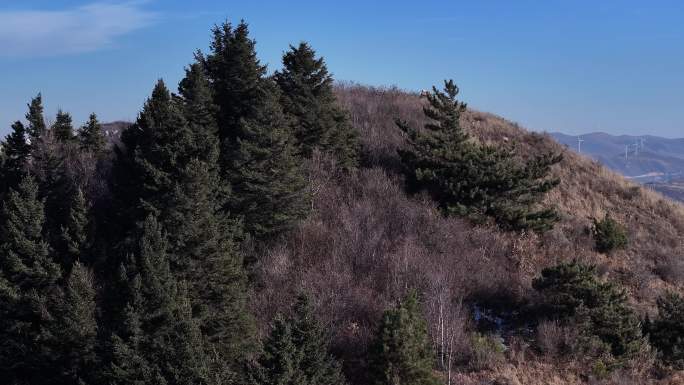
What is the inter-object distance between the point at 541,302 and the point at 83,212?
1554 cm

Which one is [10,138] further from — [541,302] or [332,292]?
[541,302]

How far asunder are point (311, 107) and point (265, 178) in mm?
5879

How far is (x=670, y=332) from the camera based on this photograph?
17.0 metres

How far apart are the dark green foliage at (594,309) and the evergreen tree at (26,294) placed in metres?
14.7

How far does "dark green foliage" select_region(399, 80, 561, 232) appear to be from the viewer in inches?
850

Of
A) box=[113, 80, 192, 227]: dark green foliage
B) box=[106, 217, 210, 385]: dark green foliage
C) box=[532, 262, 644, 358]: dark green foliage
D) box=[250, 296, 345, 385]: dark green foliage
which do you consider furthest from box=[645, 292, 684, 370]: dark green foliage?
box=[113, 80, 192, 227]: dark green foliage

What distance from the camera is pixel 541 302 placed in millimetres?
17781

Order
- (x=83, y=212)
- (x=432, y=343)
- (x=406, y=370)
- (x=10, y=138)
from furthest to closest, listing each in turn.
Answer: (x=10, y=138), (x=83, y=212), (x=432, y=343), (x=406, y=370)

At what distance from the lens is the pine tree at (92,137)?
94.5ft

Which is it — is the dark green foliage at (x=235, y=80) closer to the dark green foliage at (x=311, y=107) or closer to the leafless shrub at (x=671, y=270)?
the dark green foliage at (x=311, y=107)

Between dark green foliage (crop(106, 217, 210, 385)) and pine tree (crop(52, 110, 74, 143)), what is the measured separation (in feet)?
59.2

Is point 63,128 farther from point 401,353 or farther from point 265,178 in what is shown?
point 401,353

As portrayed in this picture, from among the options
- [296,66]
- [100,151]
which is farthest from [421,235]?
[100,151]

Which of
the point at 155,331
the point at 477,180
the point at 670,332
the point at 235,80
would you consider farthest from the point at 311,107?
the point at 670,332
